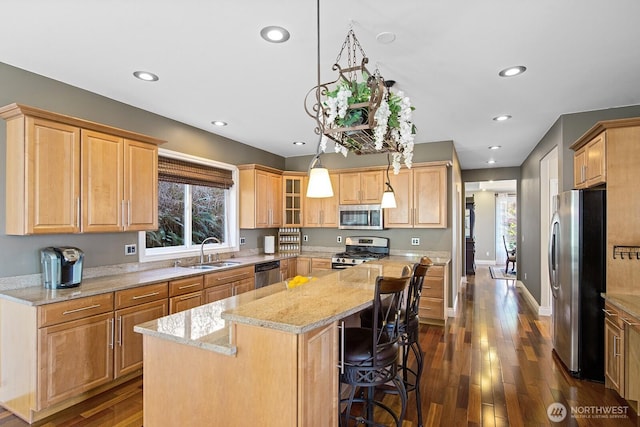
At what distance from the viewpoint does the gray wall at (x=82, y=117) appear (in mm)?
2621

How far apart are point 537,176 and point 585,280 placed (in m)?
2.89

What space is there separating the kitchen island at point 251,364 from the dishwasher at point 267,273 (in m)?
2.59

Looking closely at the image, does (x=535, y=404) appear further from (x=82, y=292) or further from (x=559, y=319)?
(x=82, y=292)

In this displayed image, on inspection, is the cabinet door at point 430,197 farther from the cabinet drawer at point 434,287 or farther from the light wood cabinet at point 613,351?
the light wood cabinet at point 613,351

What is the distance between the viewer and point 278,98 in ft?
11.1

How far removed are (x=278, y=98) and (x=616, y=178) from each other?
3.13m

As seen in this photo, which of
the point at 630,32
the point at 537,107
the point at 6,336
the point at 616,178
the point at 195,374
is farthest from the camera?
the point at 537,107

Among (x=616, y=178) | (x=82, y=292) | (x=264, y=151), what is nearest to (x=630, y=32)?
(x=616, y=178)

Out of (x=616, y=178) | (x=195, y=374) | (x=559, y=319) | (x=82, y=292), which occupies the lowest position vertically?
(x=559, y=319)

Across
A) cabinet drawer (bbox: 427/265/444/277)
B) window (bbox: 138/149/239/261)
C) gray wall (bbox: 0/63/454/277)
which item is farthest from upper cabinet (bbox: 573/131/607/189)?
window (bbox: 138/149/239/261)

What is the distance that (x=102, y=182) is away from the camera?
296 centimetres

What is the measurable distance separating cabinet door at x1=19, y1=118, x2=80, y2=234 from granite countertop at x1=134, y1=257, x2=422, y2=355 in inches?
59.7

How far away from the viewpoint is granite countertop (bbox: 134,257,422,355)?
1469 millimetres

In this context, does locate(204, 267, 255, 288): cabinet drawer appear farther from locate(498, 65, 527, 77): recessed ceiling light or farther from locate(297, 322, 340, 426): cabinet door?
locate(498, 65, 527, 77): recessed ceiling light
